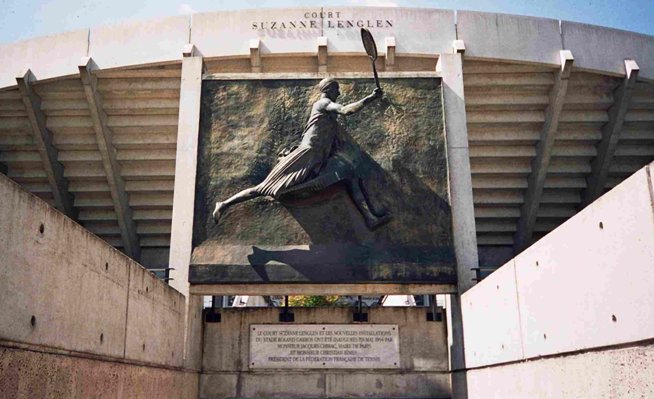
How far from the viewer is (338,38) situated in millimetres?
13203

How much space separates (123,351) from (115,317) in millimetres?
447

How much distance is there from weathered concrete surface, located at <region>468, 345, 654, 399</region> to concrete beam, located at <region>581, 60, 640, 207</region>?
27.3ft

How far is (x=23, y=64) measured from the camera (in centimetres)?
1359

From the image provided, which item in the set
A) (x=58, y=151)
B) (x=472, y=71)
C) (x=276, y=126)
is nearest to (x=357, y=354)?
(x=276, y=126)

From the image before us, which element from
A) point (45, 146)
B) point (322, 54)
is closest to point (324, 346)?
point (322, 54)

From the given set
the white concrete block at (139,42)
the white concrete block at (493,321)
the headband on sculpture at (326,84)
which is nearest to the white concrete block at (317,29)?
the white concrete block at (139,42)

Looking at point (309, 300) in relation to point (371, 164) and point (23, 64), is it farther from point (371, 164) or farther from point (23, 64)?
point (23, 64)

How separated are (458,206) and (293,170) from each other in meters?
2.72

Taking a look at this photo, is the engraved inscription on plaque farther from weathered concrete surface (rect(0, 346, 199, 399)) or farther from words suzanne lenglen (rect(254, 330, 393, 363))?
weathered concrete surface (rect(0, 346, 199, 399))

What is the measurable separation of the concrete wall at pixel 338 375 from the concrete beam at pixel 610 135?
256 inches

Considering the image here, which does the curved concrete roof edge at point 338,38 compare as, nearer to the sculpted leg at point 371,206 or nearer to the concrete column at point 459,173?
the concrete column at point 459,173

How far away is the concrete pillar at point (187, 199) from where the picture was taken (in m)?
10.2

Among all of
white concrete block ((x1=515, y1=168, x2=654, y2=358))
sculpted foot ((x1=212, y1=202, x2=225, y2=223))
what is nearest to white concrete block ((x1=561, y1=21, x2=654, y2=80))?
sculpted foot ((x1=212, y1=202, x2=225, y2=223))

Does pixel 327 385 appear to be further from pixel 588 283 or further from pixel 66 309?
pixel 588 283
